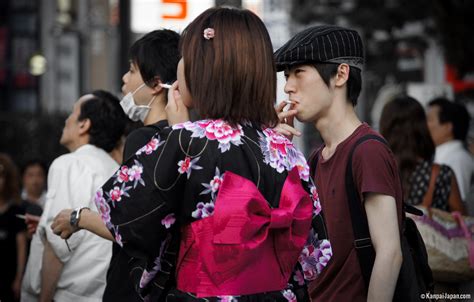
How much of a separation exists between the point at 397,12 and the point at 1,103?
429 inches

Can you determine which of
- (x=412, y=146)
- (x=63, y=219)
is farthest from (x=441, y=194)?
(x=63, y=219)

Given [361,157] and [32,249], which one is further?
[32,249]

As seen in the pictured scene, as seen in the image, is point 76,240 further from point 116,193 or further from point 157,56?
point 116,193

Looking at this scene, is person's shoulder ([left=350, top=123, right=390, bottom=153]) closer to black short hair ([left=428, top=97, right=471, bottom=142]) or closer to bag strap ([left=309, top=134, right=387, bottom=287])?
bag strap ([left=309, top=134, right=387, bottom=287])

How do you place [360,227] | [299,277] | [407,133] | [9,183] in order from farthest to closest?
[9,183] → [407,133] → [360,227] → [299,277]

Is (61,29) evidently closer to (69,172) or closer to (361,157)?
(69,172)

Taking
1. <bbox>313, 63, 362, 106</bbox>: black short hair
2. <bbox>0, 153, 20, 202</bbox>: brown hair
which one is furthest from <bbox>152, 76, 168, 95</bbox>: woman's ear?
<bbox>0, 153, 20, 202</bbox>: brown hair

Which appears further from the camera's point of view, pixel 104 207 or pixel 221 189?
pixel 104 207

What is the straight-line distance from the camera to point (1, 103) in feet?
76.8

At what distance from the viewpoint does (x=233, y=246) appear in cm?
299

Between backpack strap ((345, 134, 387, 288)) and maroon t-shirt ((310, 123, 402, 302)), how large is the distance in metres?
0.02

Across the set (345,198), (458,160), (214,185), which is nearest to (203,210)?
(214,185)

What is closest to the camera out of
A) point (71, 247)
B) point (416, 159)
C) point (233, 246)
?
point (233, 246)

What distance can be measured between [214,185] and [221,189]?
3cm
